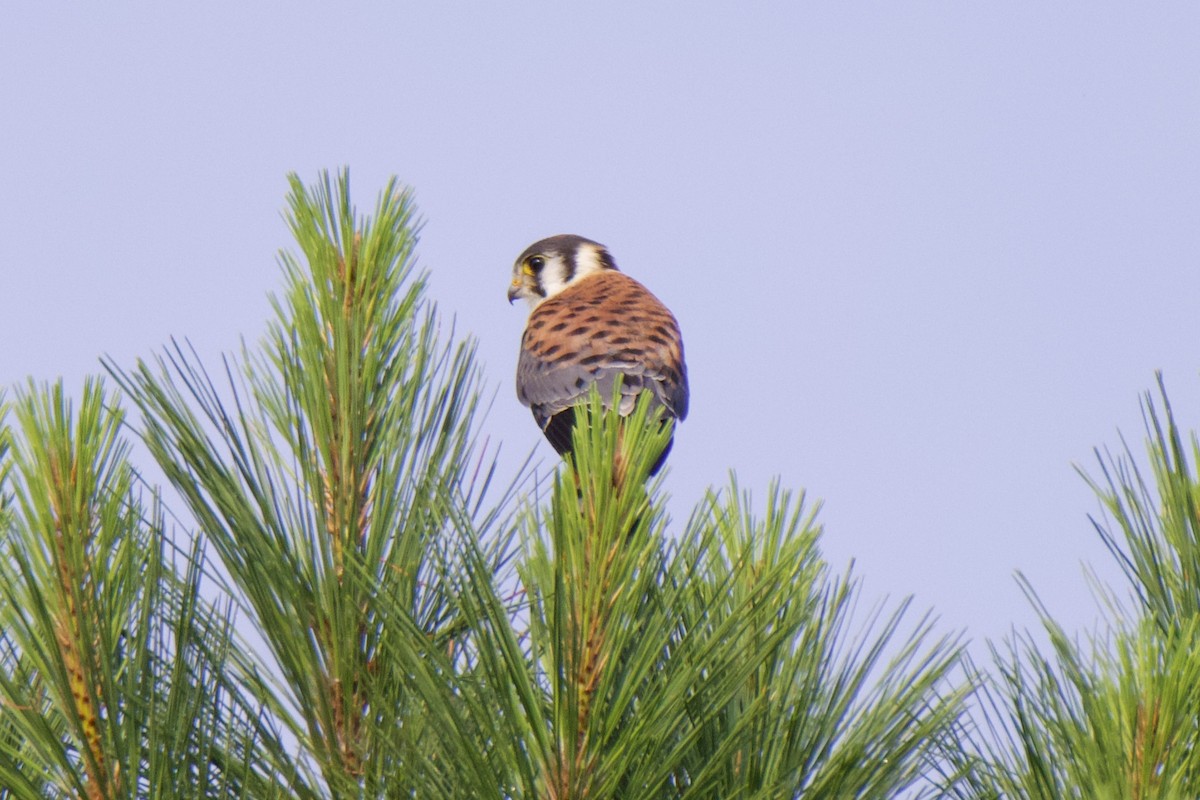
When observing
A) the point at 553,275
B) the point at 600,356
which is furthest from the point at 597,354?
the point at 553,275

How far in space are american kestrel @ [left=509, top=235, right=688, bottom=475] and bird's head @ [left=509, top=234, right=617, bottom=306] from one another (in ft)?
2.51

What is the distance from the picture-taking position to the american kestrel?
4.66 m

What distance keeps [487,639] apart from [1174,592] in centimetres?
94

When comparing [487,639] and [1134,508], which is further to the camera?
[1134,508]

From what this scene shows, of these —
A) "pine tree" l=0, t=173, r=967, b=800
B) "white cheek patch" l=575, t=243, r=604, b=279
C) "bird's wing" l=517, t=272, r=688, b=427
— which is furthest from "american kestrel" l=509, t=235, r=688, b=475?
"pine tree" l=0, t=173, r=967, b=800

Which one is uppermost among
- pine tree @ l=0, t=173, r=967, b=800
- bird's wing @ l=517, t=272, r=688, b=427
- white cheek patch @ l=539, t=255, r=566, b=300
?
white cheek patch @ l=539, t=255, r=566, b=300

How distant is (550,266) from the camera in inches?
261

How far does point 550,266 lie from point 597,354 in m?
1.94

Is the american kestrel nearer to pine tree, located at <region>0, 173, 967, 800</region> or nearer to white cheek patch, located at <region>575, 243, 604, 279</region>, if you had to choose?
white cheek patch, located at <region>575, 243, 604, 279</region>

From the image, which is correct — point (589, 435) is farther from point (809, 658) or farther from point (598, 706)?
point (809, 658)

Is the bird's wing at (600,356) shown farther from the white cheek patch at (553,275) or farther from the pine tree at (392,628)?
the pine tree at (392,628)

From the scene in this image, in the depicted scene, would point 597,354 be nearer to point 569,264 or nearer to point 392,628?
point 569,264

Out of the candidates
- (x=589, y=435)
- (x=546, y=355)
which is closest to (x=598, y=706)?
(x=589, y=435)

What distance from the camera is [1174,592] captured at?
188cm
